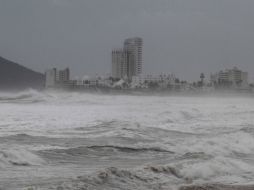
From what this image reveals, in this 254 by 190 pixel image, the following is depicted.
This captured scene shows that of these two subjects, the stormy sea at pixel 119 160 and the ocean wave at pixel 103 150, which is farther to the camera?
the ocean wave at pixel 103 150

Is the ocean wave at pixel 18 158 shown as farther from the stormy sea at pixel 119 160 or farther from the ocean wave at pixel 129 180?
the ocean wave at pixel 129 180

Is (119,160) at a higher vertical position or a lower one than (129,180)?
lower

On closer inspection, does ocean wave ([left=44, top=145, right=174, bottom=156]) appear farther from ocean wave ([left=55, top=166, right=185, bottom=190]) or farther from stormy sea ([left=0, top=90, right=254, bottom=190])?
ocean wave ([left=55, top=166, right=185, bottom=190])

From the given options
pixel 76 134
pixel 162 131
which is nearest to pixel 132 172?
pixel 76 134

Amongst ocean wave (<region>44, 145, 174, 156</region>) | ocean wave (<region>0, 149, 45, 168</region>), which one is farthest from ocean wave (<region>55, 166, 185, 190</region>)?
ocean wave (<region>44, 145, 174, 156</region>)

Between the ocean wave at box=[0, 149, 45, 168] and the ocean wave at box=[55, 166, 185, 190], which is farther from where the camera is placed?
the ocean wave at box=[0, 149, 45, 168]

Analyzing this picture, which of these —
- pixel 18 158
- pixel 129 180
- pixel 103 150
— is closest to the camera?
pixel 129 180

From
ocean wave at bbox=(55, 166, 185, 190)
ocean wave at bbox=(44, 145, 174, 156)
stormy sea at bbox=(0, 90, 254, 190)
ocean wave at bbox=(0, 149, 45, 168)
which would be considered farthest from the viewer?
ocean wave at bbox=(44, 145, 174, 156)

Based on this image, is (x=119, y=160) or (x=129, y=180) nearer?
(x=129, y=180)

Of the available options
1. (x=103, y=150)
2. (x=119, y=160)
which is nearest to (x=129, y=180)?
(x=119, y=160)

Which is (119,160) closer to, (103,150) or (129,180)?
(103,150)

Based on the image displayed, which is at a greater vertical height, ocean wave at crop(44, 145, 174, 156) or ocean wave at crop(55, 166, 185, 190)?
ocean wave at crop(55, 166, 185, 190)

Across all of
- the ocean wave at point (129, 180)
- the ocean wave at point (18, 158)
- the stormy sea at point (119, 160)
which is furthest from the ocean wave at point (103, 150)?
the ocean wave at point (129, 180)

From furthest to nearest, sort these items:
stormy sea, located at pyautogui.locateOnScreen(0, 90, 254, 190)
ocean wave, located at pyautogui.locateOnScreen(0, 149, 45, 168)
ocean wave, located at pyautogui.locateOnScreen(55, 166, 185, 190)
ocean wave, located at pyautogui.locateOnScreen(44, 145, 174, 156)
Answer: ocean wave, located at pyautogui.locateOnScreen(44, 145, 174, 156), ocean wave, located at pyautogui.locateOnScreen(0, 149, 45, 168), stormy sea, located at pyautogui.locateOnScreen(0, 90, 254, 190), ocean wave, located at pyautogui.locateOnScreen(55, 166, 185, 190)
